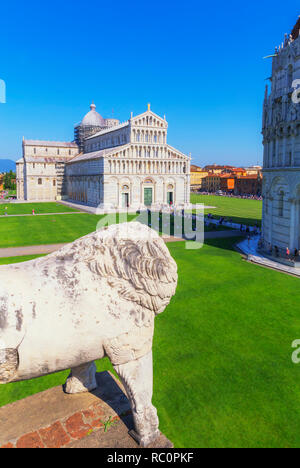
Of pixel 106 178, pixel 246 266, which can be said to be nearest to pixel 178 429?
pixel 246 266

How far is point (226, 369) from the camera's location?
10.8 m

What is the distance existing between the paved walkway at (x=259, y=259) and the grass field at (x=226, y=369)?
326cm

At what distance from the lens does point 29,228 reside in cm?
3956

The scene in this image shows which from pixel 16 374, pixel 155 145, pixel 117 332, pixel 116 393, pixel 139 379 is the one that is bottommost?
pixel 116 393

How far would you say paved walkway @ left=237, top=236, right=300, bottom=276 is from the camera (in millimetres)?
22078

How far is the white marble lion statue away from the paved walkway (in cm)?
1756

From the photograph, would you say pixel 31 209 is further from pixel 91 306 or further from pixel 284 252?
pixel 91 306

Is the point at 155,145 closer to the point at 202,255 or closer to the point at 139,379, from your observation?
the point at 202,255

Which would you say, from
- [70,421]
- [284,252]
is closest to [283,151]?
[284,252]

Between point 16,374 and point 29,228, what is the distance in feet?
119

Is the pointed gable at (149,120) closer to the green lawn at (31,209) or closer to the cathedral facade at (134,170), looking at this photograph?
the cathedral facade at (134,170)

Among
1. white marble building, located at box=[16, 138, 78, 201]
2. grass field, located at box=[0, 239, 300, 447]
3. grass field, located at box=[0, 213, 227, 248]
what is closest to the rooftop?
white marble building, located at box=[16, 138, 78, 201]

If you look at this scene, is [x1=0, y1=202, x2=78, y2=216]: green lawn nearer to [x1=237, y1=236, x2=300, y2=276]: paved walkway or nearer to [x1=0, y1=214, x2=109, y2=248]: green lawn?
[x1=0, y1=214, x2=109, y2=248]: green lawn

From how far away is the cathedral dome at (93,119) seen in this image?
90.8 metres
